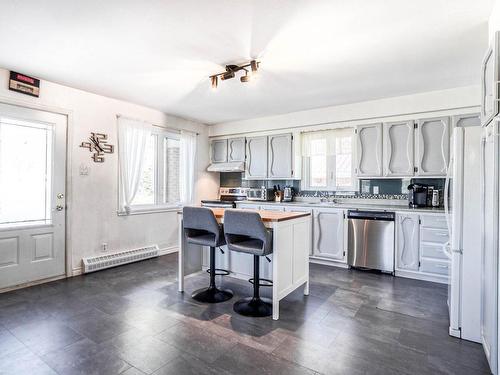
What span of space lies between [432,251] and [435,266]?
7.4 inches

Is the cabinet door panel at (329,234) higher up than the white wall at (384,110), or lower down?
lower down

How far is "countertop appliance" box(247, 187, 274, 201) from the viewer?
5254 mm

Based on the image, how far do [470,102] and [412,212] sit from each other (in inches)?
62.1

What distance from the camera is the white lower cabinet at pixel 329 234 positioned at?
4195 mm

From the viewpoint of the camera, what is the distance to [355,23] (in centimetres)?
226

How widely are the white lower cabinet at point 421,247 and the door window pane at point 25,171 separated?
4.61 meters

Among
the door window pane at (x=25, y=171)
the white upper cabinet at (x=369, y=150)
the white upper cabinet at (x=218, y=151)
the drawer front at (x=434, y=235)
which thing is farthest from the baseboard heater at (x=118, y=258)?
the drawer front at (x=434, y=235)

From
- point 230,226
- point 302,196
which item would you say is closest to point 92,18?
point 230,226

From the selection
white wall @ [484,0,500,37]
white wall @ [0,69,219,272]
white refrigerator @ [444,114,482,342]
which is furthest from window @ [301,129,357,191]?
white wall @ [0,69,219,272]

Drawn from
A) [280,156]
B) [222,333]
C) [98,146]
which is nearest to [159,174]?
[98,146]

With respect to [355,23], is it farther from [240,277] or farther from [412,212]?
[240,277]

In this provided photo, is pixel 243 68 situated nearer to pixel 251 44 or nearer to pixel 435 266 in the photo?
Result: pixel 251 44

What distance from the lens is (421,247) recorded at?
12.0 feet

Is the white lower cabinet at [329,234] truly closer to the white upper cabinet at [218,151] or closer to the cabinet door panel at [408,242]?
the cabinet door panel at [408,242]
